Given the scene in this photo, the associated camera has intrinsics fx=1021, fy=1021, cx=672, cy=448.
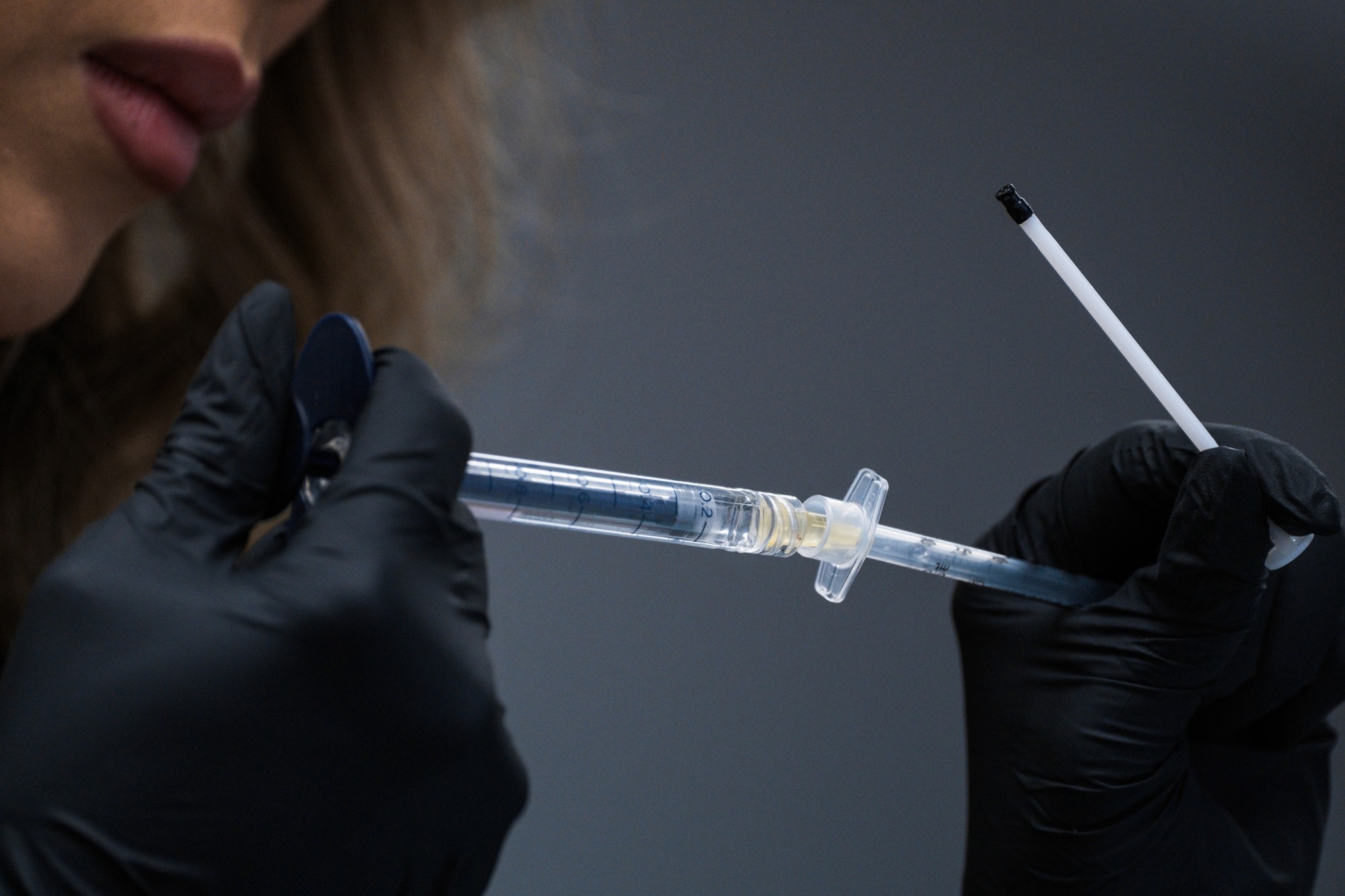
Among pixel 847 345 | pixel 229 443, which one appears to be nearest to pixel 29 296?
pixel 229 443

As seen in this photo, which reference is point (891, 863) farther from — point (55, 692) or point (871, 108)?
point (55, 692)

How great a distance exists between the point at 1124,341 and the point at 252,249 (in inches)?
34.6

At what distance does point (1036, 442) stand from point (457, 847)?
1.17 metres

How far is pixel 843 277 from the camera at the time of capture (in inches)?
56.2

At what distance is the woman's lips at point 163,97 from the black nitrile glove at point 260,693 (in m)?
0.33

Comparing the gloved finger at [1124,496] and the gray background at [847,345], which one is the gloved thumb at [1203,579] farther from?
the gray background at [847,345]

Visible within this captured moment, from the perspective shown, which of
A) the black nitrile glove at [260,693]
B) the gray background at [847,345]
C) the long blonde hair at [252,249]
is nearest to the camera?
the black nitrile glove at [260,693]

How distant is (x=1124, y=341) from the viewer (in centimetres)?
71

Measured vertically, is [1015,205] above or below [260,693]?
above

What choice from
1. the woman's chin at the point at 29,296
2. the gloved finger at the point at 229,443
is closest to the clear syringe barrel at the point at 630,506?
the gloved finger at the point at 229,443

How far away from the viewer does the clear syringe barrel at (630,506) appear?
2.06 ft

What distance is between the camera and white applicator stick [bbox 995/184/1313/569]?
675 mm

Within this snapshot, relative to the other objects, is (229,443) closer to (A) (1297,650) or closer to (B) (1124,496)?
(B) (1124,496)

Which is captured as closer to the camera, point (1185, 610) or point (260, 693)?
point (260, 693)
